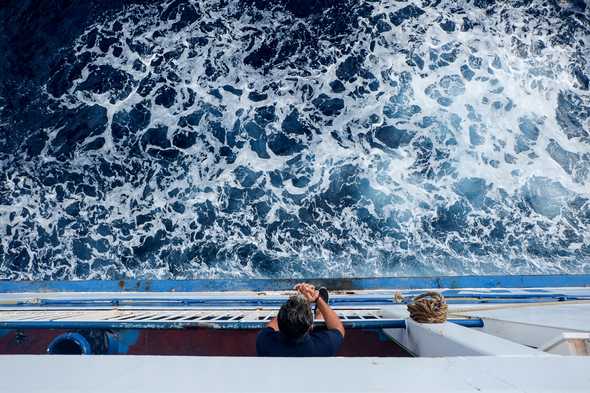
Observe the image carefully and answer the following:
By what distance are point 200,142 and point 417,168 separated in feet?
15.3

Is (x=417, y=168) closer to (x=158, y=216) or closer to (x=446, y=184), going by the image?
(x=446, y=184)

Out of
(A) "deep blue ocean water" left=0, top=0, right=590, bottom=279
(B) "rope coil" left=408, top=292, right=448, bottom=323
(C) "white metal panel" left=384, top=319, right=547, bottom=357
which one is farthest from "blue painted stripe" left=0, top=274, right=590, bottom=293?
(B) "rope coil" left=408, top=292, right=448, bottom=323

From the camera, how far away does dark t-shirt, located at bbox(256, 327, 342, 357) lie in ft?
7.17

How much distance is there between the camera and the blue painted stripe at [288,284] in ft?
19.3

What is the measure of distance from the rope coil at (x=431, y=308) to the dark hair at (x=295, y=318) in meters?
0.87

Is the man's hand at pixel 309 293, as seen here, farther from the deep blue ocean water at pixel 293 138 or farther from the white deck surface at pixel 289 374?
the deep blue ocean water at pixel 293 138

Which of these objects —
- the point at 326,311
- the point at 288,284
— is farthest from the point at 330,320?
the point at 288,284

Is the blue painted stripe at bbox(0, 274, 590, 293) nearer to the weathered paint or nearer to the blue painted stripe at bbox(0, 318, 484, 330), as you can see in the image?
the weathered paint

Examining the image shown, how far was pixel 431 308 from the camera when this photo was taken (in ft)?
8.30

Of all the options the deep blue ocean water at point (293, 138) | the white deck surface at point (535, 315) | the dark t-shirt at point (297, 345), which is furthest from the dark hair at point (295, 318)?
the deep blue ocean water at point (293, 138)

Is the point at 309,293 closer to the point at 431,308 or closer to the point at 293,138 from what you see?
the point at 431,308

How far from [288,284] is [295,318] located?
399 cm

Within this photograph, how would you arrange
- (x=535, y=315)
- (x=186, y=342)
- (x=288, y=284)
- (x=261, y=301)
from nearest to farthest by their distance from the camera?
(x=535, y=315) < (x=186, y=342) < (x=261, y=301) < (x=288, y=284)

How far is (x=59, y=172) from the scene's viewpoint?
7500 millimetres
